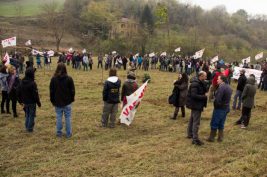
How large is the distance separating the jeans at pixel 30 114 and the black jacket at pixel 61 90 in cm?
97

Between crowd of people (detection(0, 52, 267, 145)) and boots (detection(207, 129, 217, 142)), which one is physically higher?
crowd of people (detection(0, 52, 267, 145))

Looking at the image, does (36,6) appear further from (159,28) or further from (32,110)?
(32,110)

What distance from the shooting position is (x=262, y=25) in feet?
391

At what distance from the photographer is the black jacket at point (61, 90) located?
28.5 ft

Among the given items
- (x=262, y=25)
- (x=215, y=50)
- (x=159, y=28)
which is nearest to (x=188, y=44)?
(x=215, y=50)

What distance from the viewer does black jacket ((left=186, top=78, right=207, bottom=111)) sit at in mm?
8562

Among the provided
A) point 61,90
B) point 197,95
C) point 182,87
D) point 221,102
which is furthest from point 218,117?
point 61,90

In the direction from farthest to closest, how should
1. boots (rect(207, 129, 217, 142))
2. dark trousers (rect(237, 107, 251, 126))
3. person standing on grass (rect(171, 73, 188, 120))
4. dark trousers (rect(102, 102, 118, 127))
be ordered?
person standing on grass (rect(171, 73, 188, 120)) < dark trousers (rect(237, 107, 251, 126)) < dark trousers (rect(102, 102, 118, 127)) < boots (rect(207, 129, 217, 142))

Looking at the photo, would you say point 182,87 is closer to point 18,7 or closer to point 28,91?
point 28,91

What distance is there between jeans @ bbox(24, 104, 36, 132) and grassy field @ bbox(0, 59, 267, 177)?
8.8 inches

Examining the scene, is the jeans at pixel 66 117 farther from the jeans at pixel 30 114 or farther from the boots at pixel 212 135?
the boots at pixel 212 135

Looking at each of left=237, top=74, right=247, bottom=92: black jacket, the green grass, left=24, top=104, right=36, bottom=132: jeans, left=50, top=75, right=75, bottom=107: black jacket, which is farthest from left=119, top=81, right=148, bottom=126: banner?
the green grass

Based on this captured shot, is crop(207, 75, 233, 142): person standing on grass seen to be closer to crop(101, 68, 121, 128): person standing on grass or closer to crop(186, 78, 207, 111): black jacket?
crop(186, 78, 207, 111): black jacket

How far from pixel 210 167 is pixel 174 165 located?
832 millimetres
